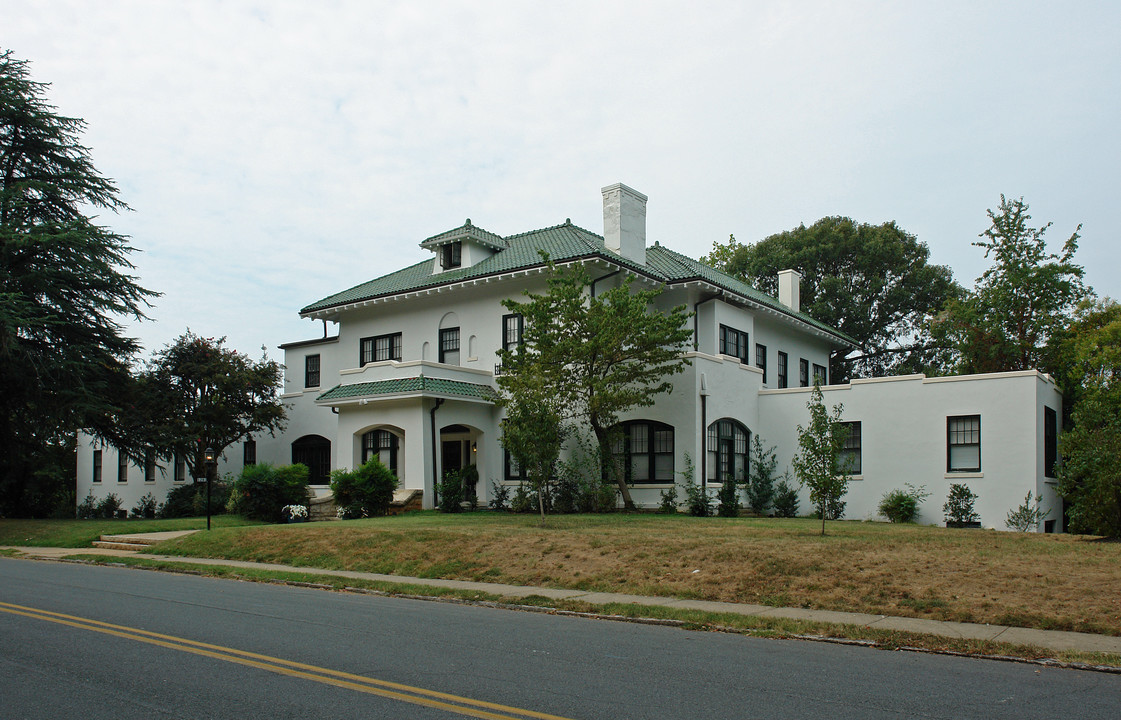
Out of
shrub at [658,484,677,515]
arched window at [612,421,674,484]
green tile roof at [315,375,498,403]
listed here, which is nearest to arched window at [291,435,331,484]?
green tile roof at [315,375,498,403]

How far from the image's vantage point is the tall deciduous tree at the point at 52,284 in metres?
28.2

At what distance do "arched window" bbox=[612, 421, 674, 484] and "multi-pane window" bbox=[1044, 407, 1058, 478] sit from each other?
35.2 ft

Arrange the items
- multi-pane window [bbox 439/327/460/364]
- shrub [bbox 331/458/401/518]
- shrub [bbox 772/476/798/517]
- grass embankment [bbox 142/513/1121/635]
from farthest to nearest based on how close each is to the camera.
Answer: multi-pane window [bbox 439/327/460/364]
shrub [bbox 772/476/798/517]
shrub [bbox 331/458/401/518]
grass embankment [bbox 142/513/1121/635]

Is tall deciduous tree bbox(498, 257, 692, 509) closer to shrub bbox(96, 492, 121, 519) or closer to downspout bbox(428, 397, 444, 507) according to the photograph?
downspout bbox(428, 397, 444, 507)

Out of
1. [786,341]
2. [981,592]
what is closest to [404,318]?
[786,341]

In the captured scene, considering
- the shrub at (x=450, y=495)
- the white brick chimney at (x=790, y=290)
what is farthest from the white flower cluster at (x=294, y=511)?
the white brick chimney at (x=790, y=290)

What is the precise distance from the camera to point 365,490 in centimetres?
2506

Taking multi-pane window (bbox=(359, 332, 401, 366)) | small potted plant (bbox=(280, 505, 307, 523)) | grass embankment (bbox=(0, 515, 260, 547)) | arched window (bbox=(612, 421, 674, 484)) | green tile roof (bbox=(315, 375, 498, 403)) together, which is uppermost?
multi-pane window (bbox=(359, 332, 401, 366))

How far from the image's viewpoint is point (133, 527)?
25469 mm

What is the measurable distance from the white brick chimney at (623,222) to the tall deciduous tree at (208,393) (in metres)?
15.7

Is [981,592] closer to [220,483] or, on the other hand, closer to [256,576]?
[256,576]

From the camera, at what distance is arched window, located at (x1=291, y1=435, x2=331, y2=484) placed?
117 ft

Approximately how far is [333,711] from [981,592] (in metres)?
8.71

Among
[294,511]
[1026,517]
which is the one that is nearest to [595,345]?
[294,511]
